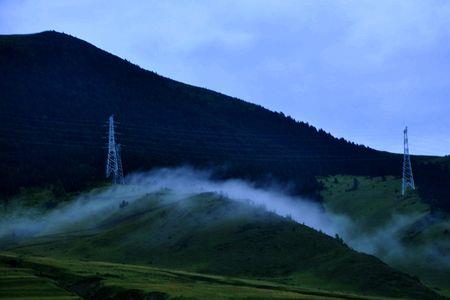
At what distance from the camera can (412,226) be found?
16112 centimetres

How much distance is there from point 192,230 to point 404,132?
74897 mm

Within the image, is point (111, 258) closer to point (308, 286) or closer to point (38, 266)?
point (38, 266)

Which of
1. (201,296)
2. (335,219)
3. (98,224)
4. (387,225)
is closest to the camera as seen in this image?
(201,296)

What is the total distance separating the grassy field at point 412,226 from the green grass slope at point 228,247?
933 inches

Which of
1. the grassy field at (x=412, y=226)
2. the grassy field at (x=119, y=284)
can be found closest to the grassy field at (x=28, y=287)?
the grassy field at (x=119, y=284)

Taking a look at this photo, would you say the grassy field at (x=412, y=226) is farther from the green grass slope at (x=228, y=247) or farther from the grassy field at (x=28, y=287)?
the grassy field at (x=28, y=287)

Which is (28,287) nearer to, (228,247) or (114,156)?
(228,247)

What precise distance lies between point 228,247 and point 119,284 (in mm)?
36917

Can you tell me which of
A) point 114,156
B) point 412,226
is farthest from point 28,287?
point 412,226

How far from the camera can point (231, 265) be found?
107 metres

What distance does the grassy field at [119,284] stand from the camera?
240ft

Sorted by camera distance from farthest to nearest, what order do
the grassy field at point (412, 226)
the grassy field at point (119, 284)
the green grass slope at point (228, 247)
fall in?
1. the grassy field at point (412, 226)
2. the green grass slope at point (228, 247)
3. the grassy field at point (119, 284)

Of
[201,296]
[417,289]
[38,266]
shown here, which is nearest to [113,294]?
[201,296]

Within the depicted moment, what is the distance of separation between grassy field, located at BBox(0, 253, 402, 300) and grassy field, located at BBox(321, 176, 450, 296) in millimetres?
43880
